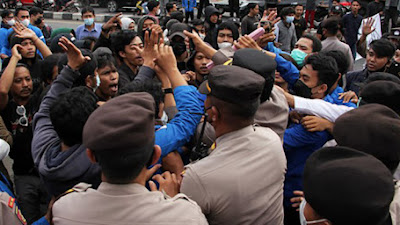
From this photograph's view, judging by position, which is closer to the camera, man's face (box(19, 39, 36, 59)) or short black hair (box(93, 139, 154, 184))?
short black hair (box(93, 139, 154, 184))

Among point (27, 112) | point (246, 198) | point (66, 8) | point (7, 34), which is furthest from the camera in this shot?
point (66, 8)

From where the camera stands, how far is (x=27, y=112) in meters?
2.96

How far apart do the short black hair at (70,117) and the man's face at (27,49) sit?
2.61 meters

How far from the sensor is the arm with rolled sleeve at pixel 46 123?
180 centimetres

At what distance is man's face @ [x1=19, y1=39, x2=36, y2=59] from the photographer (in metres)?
4.00

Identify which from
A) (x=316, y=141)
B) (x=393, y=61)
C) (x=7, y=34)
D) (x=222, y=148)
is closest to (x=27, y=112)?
(x=222, y=148)

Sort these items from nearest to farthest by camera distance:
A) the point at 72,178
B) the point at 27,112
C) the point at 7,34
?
the point at 72,178
the point at 27,112
the point at 7,34

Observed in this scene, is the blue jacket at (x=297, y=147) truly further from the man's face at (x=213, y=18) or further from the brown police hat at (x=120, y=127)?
the man's face at (x=213, y=18)

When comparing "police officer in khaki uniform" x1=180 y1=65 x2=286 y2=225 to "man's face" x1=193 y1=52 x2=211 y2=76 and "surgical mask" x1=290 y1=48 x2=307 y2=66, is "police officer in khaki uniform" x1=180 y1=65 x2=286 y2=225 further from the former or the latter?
"surgical mask" x1=290 y1=48 x2=307 y2=66

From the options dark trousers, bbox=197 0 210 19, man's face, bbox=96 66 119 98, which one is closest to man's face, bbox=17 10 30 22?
man's face, bbox=96 66 119 98

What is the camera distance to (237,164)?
1.50 m

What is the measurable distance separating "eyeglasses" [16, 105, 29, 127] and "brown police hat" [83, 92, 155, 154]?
5.96ft

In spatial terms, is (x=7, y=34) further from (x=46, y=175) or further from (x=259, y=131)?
(x=259, y=131)

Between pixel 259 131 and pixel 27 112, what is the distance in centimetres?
213
